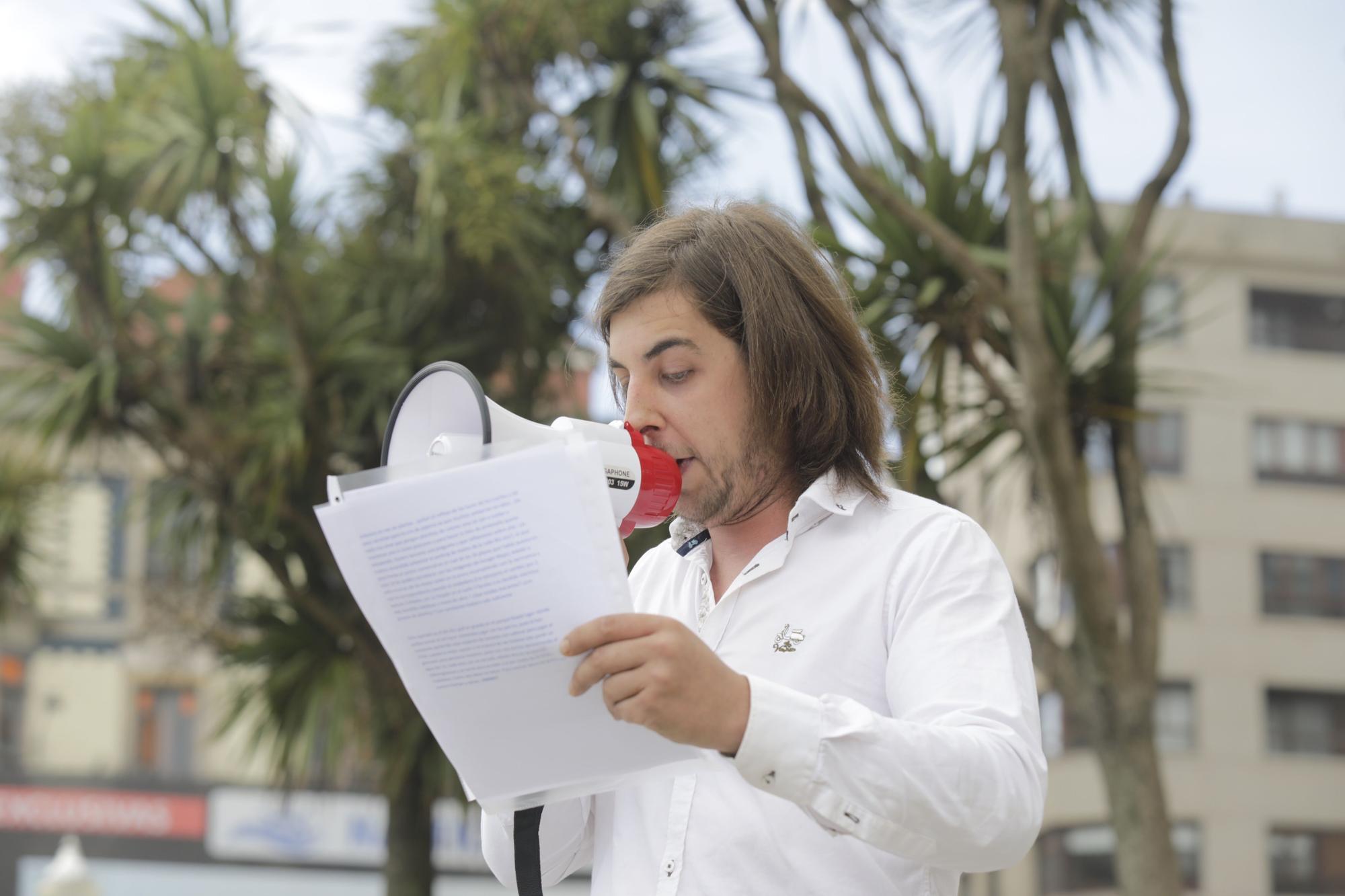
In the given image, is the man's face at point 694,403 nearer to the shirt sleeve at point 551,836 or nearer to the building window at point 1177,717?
the shirt sleeve at point 551,836

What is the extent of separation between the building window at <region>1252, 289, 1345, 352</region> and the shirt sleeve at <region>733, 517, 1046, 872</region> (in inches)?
1017

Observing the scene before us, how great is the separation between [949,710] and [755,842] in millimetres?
240

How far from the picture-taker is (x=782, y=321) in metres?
1.62

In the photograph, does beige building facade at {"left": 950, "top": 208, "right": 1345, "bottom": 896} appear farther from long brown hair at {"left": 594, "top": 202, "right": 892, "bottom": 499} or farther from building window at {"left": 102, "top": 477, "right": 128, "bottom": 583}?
long brown hair at {"left": 594, "top": 202, "right": 892, "bottom": 499}

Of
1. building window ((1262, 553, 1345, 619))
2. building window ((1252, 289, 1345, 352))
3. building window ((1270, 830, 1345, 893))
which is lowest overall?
building window ((1270, 830, 1345, 893))

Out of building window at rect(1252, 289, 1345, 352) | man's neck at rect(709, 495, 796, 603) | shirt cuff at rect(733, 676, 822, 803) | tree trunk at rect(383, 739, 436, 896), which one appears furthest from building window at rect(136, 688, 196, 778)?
shirt cuff at rect(733, 676, 822, 803)

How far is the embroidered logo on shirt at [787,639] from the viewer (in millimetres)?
1437

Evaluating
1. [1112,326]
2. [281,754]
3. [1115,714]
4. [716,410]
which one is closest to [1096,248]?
[1112,326]

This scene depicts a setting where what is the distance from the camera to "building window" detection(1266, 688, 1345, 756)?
2352 cm

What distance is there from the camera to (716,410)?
1.57 metres

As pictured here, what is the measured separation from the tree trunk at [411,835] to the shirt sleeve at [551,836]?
20.2 ft

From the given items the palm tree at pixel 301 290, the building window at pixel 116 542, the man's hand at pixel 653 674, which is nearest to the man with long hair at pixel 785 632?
the man's hand at pixel 653 674

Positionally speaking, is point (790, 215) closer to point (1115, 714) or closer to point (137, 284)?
point (1115, 714)

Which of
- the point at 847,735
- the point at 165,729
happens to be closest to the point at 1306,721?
the point at 165,729
